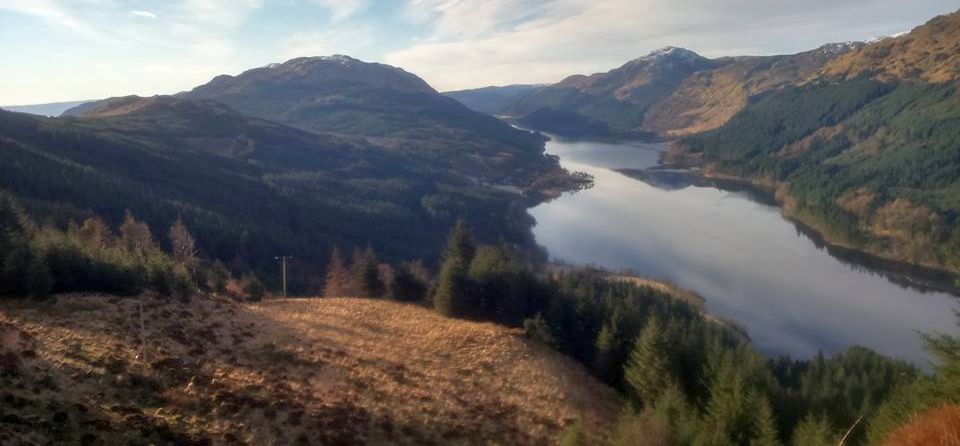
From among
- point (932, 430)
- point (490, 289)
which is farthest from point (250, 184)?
point (932, 430)

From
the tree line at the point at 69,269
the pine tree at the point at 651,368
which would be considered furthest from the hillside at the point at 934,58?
the tree line at the point at 69,269

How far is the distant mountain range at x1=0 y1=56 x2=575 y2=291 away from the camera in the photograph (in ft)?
259

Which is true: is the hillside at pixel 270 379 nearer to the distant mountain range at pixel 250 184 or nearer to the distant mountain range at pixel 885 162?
the distant mountain range at pixel 250 184

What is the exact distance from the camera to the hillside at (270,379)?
16922 mm

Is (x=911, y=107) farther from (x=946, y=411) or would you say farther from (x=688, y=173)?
(x=946, y=411)

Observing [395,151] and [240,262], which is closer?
[240,262]

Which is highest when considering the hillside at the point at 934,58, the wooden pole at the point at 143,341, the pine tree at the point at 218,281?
the hillside at the point at 934,58

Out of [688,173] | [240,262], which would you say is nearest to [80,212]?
[240,262]

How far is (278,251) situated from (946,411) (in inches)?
3097

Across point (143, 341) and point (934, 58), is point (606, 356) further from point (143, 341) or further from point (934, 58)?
point (934, 58)

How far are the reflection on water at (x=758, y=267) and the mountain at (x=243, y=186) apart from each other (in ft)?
44.2

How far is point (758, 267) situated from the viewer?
8612 centimetres

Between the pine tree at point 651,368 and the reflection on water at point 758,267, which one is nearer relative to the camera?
the pine tree at point 651,368

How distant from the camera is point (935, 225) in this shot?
98875 millimetres
